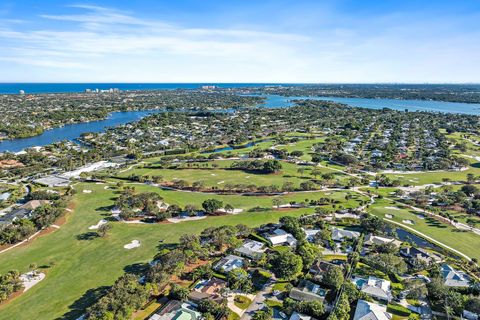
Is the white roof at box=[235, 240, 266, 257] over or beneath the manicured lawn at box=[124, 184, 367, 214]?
over

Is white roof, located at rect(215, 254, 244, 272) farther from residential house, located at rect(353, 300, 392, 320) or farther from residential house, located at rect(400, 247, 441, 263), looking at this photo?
residential house, located at rect(400, 247, 441, 263)

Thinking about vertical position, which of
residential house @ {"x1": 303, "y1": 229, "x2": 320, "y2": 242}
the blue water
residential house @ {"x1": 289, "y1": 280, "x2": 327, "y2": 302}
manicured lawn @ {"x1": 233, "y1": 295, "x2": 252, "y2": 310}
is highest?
the blue water

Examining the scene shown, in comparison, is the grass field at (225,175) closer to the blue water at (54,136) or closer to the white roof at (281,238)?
the white roof at (281,238)

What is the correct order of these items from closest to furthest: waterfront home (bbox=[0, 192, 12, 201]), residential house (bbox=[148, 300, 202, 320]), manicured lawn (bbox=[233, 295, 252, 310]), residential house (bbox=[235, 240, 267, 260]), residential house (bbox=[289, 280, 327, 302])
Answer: residential house (bbox=[148, 300, 202, 320]) < manicured lawn (bbox=[233, 295, 252, 310]) < residential house (bbox=[289, 280, 327, 302]) < residential house (bbox=[235, 240, 267, 260]) < waterfront home (bbox=[0, 192, 12, 201])

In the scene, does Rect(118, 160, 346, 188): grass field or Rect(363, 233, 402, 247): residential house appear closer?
Rect(363, 233, 402, 247): residential house

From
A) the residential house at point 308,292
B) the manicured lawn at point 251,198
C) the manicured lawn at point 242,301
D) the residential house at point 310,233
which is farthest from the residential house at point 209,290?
the manicured lawn at point 251,198

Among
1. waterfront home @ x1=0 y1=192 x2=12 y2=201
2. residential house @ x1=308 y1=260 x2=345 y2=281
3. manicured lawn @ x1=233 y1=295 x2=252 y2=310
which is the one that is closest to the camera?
manicured lawn @ x1=233 y1=295 x2=252 y2=310

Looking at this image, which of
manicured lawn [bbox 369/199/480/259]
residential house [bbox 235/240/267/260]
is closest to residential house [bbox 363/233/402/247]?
manicured lawn [bbox 369/199/480/259]
